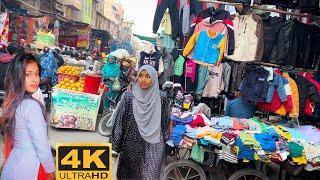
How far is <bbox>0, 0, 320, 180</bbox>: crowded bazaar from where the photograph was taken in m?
2.47

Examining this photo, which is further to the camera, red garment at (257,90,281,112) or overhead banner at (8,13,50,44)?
overhead banner at (8,13,50,44)

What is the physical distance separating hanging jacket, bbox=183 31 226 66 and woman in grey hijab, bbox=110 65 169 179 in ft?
6.39

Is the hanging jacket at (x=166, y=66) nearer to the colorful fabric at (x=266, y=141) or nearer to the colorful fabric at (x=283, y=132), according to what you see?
the colorful fabric at (x=283, y=132)

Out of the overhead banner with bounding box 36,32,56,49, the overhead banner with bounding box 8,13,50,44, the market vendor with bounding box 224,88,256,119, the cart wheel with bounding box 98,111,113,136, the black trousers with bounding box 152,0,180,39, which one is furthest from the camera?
the overhead banner with bounding box 8,13,50,44

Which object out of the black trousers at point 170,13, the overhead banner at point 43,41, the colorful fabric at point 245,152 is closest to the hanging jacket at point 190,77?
the black trousers at point 170,13

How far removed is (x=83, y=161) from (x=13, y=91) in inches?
29.4

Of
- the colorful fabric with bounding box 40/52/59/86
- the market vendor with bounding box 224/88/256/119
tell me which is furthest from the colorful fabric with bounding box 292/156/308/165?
the colorful fabric with bounding box 40/52/59/86

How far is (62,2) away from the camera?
28.8m

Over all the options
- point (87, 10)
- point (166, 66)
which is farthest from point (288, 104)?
point (87, 10)

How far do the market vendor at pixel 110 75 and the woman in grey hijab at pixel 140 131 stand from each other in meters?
4.94

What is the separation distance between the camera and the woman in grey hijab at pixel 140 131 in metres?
3.82

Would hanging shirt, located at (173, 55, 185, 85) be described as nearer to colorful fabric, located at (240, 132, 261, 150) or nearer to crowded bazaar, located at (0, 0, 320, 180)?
crowded bazaar, located at (0, 0, 320, 180)

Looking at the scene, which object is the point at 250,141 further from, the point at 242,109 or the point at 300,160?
the point at 242,109

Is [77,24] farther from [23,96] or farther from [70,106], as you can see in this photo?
[23,96]
